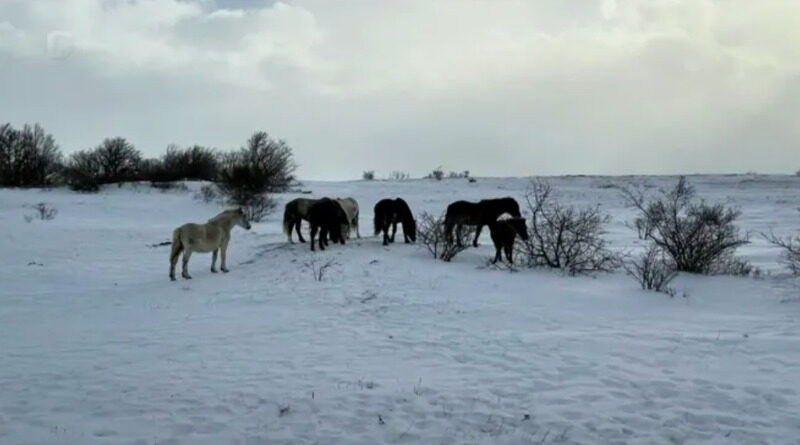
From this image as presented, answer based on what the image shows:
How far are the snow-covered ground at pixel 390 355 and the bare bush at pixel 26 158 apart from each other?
43.8 m

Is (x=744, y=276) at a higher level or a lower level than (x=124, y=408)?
higher

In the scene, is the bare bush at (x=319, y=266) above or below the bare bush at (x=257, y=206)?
below

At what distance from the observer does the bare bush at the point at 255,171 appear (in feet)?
115

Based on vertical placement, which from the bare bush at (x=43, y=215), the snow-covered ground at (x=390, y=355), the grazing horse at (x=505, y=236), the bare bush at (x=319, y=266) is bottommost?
the snow-covered ground at (x=390, y=355)

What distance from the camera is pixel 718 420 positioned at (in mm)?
6227

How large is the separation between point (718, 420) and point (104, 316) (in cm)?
954

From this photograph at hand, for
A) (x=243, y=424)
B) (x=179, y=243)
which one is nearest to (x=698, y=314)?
(x=243, y=424)

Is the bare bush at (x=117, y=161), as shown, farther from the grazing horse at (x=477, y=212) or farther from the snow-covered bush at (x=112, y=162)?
the grazing horse at (x=477, y=212)

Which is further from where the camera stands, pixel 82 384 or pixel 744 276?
pixel 744 276

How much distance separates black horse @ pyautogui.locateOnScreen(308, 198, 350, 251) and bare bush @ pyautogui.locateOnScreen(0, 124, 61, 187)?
1797 inches

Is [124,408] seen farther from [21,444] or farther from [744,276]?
[744,276]

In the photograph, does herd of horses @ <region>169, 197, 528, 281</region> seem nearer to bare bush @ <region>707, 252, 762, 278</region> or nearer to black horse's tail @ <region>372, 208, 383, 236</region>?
black horse's tail @ <region>372, 208, 383, 236</region>

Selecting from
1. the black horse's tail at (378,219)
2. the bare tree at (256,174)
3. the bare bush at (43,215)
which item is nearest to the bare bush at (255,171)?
the bare tree at (256,174)

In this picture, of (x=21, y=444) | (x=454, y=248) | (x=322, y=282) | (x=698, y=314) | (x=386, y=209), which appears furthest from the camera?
(x=386, y=209)
